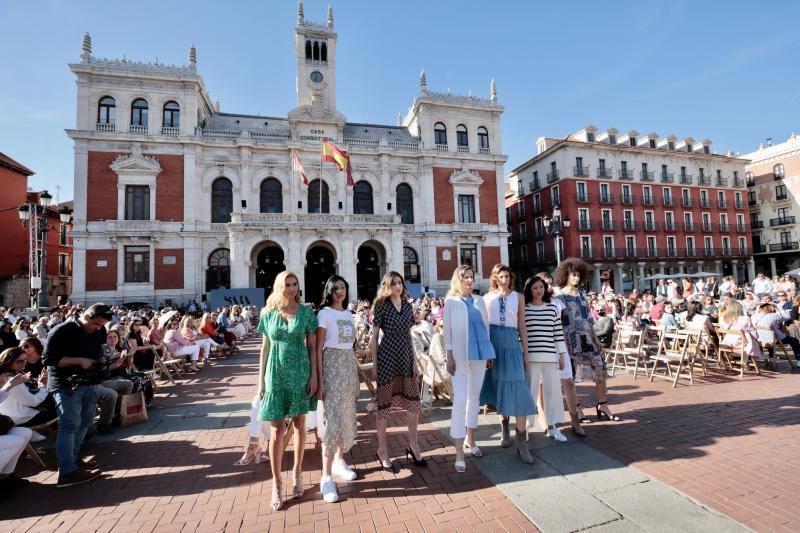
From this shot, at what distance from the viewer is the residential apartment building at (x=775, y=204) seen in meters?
37.0

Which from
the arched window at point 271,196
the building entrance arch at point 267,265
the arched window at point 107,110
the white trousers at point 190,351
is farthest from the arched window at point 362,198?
the white trousers at point 190,351

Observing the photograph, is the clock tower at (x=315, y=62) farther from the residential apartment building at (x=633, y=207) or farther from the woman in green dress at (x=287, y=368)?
the woman in green dress at (x=287, y=368)

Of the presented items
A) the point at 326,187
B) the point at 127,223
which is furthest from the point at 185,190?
the point at 326,187

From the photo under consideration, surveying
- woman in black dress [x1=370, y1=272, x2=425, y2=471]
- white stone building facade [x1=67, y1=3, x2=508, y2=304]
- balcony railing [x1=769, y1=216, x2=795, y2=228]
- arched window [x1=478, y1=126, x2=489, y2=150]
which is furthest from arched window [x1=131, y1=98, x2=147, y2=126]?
balcony railing [x1=769, y1=216, x2=795, y2=228]

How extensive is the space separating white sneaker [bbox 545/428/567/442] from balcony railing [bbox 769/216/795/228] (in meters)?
50.6

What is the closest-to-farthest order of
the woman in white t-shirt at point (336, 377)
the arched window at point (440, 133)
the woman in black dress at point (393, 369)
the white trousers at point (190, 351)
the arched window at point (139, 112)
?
1. the woman in white t-shirt at point (336, 377)
2. the woman in black dress at point (393, 369)
3. the white trousers at point (190, 351)
4. the arched window at point (139, 112)
5. the arched window at point (440, 133)

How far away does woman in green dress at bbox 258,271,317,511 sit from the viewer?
3324mm

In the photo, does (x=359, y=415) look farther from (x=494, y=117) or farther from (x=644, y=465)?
(x=494, y=117)

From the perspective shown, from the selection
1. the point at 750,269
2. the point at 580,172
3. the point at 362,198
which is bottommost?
the point at 750,269

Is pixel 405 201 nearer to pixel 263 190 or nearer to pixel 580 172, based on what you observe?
pixel 263 190

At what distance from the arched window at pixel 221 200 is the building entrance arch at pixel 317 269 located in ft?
20.4

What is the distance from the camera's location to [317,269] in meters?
26.0

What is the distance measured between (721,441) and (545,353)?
2.23 meters

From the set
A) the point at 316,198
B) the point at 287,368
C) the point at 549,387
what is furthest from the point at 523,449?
the point at 316,198
